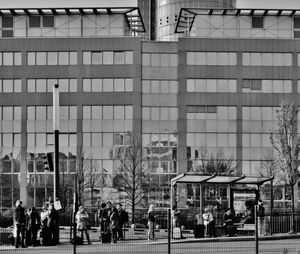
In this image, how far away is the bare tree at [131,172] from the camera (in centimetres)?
7200

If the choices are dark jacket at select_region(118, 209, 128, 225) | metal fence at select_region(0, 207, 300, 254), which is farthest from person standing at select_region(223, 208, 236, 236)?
dark jacket at select_region(118, 209, 128, 225)

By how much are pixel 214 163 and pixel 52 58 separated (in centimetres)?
2064

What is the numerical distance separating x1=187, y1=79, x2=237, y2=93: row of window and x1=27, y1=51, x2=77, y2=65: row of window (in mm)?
12755

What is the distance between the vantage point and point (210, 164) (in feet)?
237

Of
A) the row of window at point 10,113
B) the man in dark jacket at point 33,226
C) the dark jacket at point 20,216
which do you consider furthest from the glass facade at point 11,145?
the dark jacket at point 20,216

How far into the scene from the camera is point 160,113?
80375 millimetres

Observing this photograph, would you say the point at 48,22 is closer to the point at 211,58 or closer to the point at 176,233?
the point at 211,58

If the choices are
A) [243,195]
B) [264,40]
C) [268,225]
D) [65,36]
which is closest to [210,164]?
[264,40]

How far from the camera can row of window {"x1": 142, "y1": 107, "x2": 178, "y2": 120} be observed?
262ft

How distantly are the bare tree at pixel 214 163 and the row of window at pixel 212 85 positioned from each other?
21.0 feet

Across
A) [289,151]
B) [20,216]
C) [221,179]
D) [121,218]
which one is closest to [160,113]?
[289,151]

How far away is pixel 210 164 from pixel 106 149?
12.5 metres

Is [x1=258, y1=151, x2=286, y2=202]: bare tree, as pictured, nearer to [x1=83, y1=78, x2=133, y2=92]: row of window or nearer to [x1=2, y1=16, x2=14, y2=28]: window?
[x1=83, y1=78, x2=133, y2=92]: row of window

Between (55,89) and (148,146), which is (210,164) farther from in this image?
(55,89)
